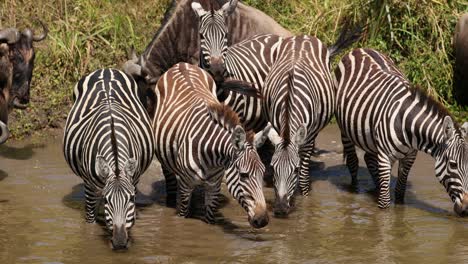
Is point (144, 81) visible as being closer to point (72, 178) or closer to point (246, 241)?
point (72, 178)

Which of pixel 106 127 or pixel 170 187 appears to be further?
pixel 170 187

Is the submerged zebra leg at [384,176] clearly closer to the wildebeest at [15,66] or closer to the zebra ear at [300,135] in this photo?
the zebra ear at [300,135]

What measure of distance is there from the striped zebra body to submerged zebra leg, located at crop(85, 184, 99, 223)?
179cm

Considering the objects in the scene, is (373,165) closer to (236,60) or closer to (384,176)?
(384,176)

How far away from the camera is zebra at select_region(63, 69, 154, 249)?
9.33 m

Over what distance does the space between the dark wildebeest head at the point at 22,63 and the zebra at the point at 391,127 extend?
12.8ft

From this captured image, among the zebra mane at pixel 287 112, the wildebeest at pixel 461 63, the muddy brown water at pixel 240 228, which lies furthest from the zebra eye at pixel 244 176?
the wildebeest at pixel 461 63

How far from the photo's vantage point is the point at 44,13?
51.8 ft

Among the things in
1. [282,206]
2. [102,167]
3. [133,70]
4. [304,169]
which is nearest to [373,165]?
[304,169]

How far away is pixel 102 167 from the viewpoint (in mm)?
9492

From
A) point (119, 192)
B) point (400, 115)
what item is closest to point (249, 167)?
point (119, 192)

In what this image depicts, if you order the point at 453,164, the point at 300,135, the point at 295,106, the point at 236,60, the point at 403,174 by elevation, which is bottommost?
the point at 403,174

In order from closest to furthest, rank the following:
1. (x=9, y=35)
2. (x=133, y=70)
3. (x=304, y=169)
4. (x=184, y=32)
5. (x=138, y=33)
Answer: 1. (x=304, y=169)
2. (x=133, y=70)
3. (x=9, y=35)
4. (x=184, y=32)
5. (x=138, y=33)

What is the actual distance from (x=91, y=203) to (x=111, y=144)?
984mm
